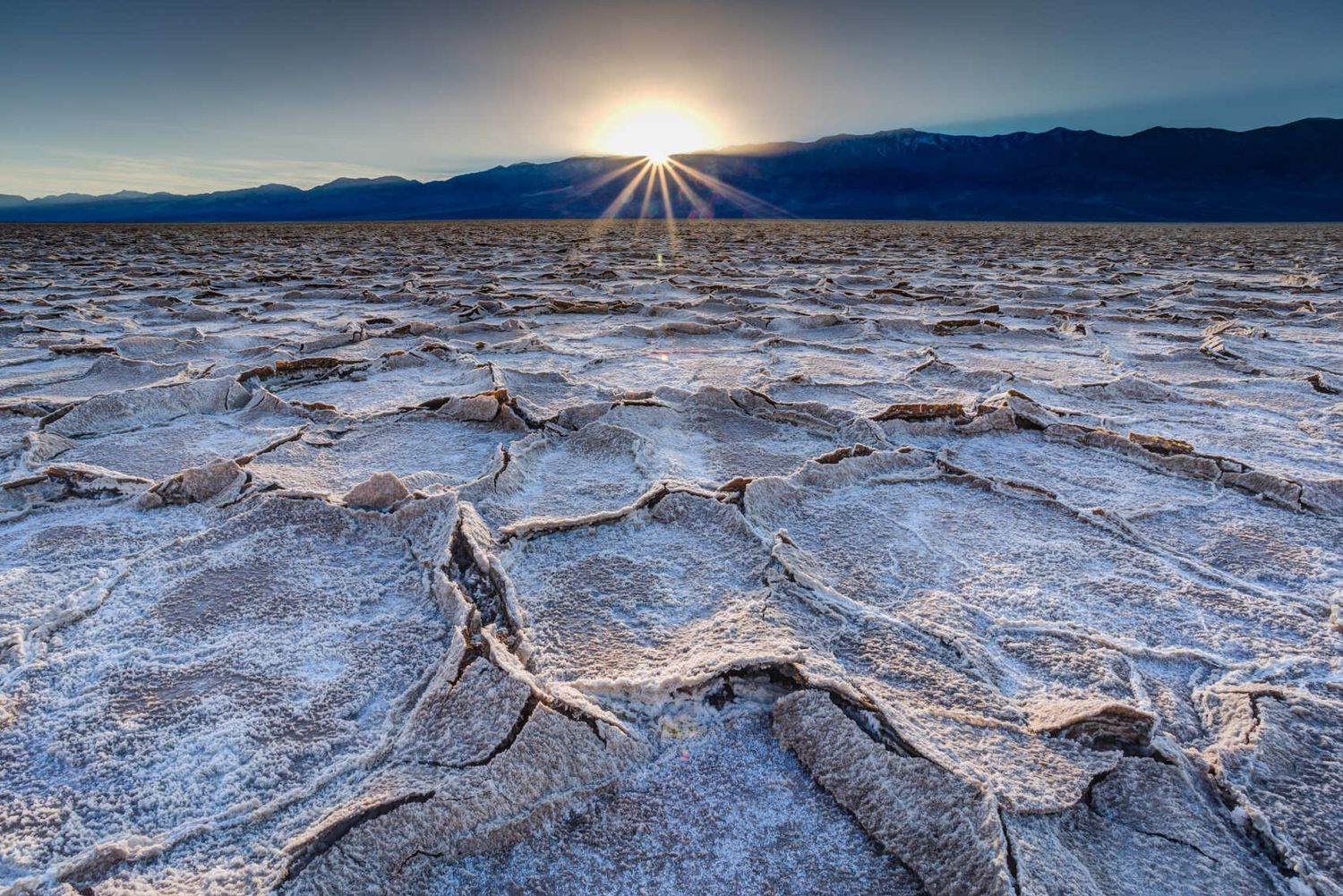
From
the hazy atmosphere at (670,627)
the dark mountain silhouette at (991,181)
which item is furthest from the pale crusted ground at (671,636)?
the dark mountain silhouette at (991,181)

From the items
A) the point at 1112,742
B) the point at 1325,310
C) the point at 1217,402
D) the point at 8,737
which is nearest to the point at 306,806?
the point at 8,737

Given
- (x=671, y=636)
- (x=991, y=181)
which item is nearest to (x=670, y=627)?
(x=671, y=636)

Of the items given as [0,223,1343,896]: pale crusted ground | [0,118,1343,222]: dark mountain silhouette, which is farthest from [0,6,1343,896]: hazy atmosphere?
[0,118,1343,222]: dark mountain silhouette

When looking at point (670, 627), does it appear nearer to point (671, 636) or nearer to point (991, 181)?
point (671, 636)

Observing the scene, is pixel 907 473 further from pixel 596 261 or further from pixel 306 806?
pixel 596 261

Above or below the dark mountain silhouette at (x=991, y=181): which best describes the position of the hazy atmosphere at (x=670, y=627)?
below

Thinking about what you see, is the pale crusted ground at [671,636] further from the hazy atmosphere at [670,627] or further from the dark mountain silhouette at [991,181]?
the dark mountain silhouette at [991,181]

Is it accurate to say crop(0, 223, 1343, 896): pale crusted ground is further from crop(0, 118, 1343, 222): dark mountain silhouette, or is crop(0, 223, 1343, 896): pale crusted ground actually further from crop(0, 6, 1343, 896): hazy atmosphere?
→ crop(0, 118, 1343, 222): dark mountain silhouette
